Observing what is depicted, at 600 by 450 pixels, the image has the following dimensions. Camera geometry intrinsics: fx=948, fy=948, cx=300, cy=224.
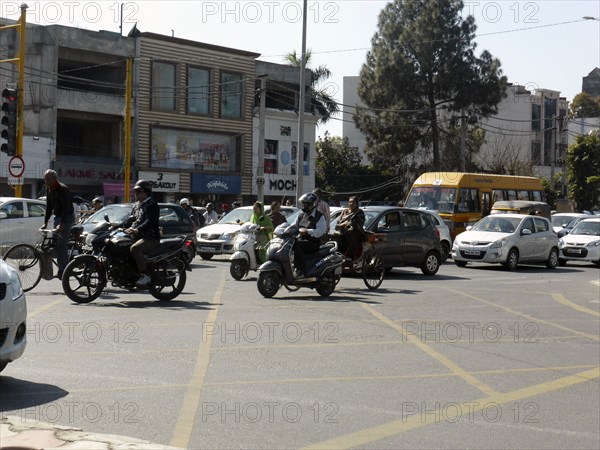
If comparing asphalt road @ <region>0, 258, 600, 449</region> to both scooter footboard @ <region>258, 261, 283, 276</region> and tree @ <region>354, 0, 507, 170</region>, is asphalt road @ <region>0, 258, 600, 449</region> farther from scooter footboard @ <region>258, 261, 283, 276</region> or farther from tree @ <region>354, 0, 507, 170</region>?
tree @ <region>354, 0, 507, 170</region>

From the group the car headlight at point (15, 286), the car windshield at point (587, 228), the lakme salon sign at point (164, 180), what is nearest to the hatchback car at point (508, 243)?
the car windshield at point (587, 228)

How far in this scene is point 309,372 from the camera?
901 centimetres

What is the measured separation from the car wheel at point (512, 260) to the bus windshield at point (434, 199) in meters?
7.98

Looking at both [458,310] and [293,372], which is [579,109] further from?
[293,372]

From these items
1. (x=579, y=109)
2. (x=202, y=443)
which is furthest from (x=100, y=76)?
(x=579, y=109)

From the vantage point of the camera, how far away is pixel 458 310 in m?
14.9

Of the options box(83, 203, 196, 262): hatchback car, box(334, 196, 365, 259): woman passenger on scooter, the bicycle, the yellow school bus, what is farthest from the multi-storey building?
the bicycle

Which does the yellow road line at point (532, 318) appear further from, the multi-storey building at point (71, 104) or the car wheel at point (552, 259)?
the multi-storey building at point (71, 104)

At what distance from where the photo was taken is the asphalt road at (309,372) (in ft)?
22.6

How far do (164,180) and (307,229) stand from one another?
3491 centimetres

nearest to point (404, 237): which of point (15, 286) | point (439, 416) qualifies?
point (439, 416)

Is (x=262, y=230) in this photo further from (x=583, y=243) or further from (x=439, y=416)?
(x=583, y=243)

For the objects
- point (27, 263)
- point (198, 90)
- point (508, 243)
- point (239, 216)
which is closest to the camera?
point (27, 263)

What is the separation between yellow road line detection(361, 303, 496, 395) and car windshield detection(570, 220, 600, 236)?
18659 mm
